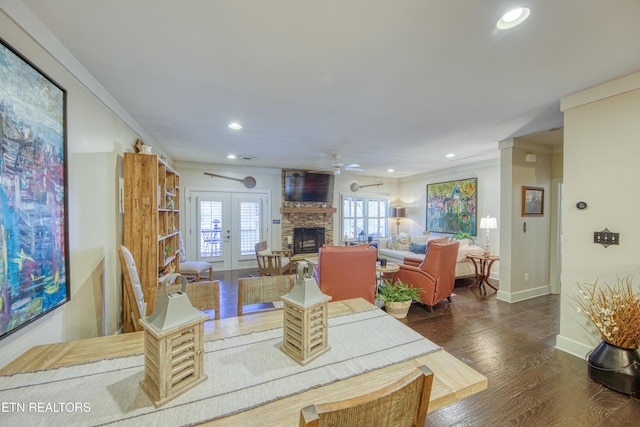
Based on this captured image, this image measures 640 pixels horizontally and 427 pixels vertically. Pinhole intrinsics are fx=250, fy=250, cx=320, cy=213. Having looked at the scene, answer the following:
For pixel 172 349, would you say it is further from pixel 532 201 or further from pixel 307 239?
pixel 307 239

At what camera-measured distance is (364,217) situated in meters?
7.46

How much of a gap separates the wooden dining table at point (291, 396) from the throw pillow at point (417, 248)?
492cm

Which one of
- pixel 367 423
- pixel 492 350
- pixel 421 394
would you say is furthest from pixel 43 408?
pixel 492 350

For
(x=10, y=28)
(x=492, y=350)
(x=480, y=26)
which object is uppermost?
(x=480, y=26)

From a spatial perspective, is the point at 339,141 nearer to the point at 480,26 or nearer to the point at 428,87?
the point at 428,87

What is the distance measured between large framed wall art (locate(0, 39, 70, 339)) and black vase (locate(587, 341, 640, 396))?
382 centimetres

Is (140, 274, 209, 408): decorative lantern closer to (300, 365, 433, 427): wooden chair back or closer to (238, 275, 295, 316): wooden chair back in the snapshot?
(300, 365, 433, 427): wooden chair back

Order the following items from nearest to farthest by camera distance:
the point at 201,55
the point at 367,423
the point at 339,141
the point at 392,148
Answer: the point at 367,423 < the point at 201,55 < the point at 339,141 < the point at 392,148

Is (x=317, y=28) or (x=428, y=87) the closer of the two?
(x=317, y=28)

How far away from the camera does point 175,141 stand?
3.93 metres

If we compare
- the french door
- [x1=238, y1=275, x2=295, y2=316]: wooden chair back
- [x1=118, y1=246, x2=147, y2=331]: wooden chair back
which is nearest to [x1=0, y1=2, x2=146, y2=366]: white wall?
[x1=118, y1=246, x2=147, y2=331]: wooden chair back

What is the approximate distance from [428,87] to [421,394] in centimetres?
224

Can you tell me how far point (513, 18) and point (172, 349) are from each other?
7.35 feet

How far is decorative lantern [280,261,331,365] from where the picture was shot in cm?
100
